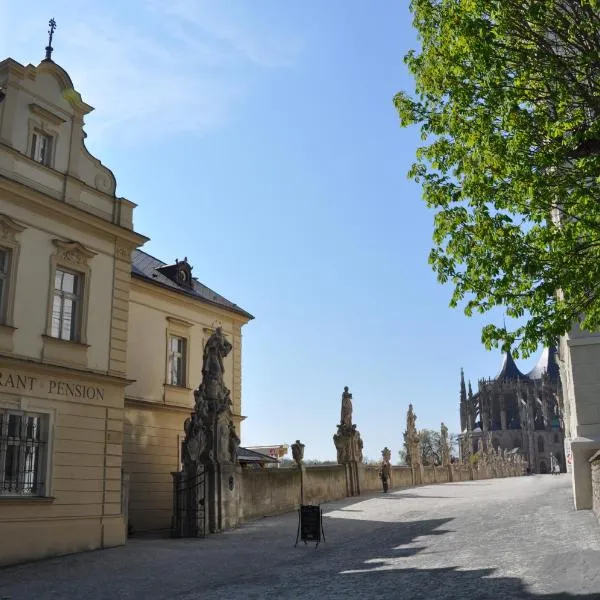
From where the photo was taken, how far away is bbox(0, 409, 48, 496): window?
15125mm

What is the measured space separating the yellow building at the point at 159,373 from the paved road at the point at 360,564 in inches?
188

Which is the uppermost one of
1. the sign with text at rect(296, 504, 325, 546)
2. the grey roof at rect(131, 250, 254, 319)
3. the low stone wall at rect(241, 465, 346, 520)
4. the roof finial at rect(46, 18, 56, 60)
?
the roof finial at rect(46, 18, 56, 60)

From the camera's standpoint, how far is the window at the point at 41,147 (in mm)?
17459

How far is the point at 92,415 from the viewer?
17.2m

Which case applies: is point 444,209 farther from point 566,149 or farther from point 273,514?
point 273,514

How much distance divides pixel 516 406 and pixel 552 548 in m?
124

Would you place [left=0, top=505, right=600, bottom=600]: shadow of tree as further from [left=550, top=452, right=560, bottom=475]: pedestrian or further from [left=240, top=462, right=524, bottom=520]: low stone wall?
[left=550, top=452, right=560, bottom=475]: pedestrian

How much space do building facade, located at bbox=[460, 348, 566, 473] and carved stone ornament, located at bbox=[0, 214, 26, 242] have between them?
113212mm

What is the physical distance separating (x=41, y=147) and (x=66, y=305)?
4045 mm

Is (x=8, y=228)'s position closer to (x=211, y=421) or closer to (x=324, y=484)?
(x=211, y=421)

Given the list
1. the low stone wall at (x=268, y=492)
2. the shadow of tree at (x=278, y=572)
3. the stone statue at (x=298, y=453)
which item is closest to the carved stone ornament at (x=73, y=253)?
the shadow of tree at (x=278, y=572)

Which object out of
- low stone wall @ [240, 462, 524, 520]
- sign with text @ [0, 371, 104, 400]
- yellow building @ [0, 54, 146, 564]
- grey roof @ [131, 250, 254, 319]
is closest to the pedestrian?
low stone wall @ [240, 462, 524, 520]

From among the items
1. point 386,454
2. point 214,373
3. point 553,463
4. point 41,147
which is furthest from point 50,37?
point 553,463

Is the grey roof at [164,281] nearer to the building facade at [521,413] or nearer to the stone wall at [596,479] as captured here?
the stone wall at [596,479]
